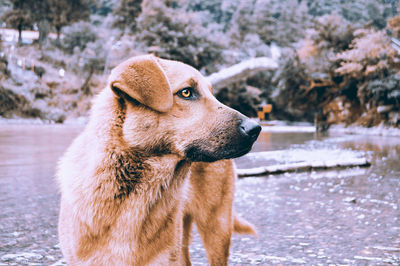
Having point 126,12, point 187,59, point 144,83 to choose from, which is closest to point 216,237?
point 144,83

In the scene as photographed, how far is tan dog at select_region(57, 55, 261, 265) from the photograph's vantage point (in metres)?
1.93

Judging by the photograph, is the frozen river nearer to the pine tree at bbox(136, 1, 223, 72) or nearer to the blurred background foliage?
the blurred background foliage

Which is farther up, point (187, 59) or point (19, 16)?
point (19, 16)

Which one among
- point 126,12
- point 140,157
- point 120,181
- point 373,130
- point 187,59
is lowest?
point 373,130

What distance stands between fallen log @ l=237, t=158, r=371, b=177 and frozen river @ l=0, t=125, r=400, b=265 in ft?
0.69

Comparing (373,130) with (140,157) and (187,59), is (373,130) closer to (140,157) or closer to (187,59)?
(187,59)

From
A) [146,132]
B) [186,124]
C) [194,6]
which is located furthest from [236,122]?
[194,6]

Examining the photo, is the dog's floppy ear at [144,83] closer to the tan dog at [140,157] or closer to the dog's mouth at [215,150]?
the tan dog at [140,157]

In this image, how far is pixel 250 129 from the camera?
6.59 feet

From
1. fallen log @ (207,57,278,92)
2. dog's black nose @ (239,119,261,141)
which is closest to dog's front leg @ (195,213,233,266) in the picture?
dog's black nose @ (239,119,261,141)

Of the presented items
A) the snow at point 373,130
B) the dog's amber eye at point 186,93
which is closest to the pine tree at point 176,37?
the snow at point 373,130

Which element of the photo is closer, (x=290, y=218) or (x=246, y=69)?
(x=290, y=218)

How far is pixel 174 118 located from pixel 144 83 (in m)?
0.25

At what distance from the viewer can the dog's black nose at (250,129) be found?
6.61 feet
